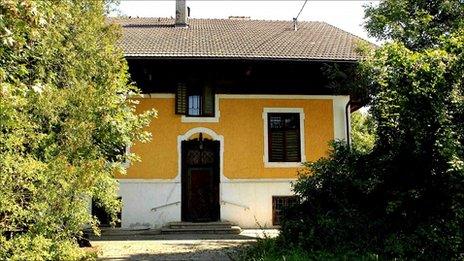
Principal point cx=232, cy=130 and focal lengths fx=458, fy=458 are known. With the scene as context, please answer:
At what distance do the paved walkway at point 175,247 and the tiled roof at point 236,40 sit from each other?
6096mm

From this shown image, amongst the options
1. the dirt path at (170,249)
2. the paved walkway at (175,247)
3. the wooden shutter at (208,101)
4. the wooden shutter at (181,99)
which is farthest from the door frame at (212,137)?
the dirt path at (170,249)

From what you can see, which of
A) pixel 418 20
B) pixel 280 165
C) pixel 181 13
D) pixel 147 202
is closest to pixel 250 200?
pixel 280 165

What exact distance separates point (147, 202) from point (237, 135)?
3.79 m

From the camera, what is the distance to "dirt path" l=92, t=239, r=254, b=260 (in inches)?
376

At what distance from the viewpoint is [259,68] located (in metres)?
16.3

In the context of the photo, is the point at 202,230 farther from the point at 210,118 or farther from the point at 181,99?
the point at 181,99

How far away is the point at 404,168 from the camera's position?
863 centimetres

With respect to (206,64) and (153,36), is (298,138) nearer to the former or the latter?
(206,64)

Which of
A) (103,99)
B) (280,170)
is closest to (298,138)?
(280,170)

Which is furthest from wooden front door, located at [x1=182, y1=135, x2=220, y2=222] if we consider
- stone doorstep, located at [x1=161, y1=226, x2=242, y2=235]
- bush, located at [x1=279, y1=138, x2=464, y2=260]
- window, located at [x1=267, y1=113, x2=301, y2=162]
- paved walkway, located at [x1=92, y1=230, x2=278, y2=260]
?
bush, located at [x1=279, y1=138, x2=464, y2=260]

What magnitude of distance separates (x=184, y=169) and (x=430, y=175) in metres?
9.22

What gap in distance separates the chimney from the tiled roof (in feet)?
1.35

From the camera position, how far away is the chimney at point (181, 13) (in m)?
20.3

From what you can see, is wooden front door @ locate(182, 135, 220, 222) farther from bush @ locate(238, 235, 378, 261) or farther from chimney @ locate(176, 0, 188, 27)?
chimney @ locate(176, 0, 188, 27)
